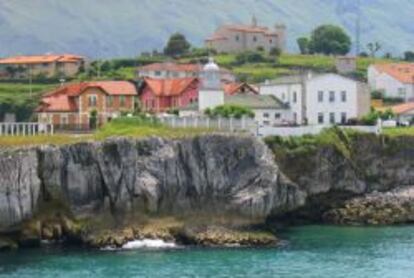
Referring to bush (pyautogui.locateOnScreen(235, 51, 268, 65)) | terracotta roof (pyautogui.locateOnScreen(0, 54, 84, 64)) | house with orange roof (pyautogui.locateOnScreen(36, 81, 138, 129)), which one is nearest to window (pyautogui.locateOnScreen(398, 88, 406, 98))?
bush (pyautogui.locateOnScreen(235, 51, 268, 65))

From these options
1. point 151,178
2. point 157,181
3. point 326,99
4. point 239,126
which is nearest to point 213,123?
point 239,126

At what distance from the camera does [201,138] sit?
87.5m

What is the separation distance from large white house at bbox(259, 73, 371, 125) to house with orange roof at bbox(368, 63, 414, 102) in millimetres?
35058

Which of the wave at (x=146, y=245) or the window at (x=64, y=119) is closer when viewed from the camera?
the wave at (x=146, y=245)

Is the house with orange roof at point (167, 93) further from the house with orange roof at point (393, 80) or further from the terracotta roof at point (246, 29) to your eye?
the terracotta roof at point (246, 29)

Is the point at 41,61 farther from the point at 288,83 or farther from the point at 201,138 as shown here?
the point at 201,138

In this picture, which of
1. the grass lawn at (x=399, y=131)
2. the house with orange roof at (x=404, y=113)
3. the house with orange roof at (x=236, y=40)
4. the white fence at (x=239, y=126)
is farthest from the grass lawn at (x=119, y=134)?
the house with orange roof at (x=236, y=40)

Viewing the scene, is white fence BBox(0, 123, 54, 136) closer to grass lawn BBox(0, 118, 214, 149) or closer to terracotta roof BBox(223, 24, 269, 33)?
grass lawn BBox(0, 118, 214, 149)

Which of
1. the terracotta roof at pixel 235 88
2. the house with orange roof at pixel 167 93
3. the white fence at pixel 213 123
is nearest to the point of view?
the white fence at pixel 213 123

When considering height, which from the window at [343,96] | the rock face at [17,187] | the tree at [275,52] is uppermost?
the tree at [275,52]

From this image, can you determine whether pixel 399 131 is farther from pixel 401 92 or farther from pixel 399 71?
pixel 399 71

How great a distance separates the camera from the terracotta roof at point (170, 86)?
12675 centimetres

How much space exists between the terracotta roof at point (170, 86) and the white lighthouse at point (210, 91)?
47.0ft

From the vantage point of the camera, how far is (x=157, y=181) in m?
84.0
